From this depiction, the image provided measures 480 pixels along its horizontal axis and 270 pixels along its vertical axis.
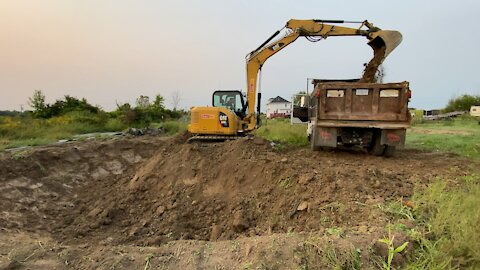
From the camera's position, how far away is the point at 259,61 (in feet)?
35.2

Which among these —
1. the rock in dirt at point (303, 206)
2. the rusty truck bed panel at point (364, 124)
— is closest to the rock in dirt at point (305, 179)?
the rock in dirt at point (303, 206)

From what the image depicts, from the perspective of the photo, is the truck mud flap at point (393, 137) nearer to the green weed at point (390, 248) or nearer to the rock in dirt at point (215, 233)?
the rock in dirt at point (215, 233)

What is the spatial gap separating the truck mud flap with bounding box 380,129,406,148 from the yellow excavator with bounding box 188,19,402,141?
2.16 meters

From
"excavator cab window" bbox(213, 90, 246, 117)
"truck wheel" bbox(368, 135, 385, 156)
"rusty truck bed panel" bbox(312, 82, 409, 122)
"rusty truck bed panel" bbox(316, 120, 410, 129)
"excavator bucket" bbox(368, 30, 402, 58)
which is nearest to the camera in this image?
"rusty truck bed panel" bbox(316, 120, 410, 129)

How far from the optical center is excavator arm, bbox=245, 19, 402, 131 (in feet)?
30.7

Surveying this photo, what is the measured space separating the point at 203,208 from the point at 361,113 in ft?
14.3

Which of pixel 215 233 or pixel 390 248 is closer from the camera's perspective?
pixel 390 248

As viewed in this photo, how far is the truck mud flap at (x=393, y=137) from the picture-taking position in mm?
7867

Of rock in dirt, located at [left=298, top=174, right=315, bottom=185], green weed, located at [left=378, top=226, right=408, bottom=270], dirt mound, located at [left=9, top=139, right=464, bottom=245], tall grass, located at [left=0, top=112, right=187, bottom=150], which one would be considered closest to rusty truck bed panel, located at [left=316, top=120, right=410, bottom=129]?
dirt mound, located at [left=9, top=139, right=464, bottom=245]

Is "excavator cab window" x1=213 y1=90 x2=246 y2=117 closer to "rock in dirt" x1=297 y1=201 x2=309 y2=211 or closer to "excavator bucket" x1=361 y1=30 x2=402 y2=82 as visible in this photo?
"excavator bucket" x1=361 y1=30 x2=402 y2=82

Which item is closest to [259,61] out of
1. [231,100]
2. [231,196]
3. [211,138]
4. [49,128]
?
[231,100]

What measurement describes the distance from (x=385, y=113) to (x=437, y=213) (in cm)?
469

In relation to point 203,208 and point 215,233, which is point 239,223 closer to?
point 215,233

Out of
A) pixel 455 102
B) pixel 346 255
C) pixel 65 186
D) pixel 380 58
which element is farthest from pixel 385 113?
pixel 455 102
